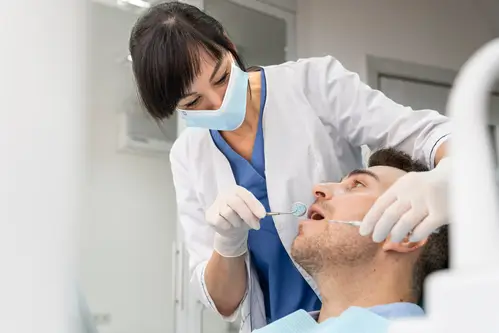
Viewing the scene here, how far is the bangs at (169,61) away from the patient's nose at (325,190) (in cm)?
28

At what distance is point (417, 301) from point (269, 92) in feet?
1.53

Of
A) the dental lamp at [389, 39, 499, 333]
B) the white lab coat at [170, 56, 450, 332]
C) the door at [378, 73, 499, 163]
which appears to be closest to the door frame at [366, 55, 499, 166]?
the door at [378, 73, 499, 163]

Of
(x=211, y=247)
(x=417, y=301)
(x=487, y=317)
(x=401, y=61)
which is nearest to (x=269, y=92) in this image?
(x=211, y=247)

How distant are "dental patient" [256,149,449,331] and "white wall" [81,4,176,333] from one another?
3.03 feet

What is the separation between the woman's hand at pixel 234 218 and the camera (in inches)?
35.7

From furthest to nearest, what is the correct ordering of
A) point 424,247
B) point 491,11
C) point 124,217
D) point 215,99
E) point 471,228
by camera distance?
point 124,217
point 491,11
point 215,99
point 424,247
point 471,228

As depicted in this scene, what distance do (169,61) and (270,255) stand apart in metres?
0.40

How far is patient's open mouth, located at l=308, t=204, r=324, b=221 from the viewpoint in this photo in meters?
0.96

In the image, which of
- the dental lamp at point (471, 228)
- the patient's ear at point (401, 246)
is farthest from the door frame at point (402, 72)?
the dental lamp at point (471, 228)

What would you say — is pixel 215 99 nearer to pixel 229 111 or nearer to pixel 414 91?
pixel 229 111

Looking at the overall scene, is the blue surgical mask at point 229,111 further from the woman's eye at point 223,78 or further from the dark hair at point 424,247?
the dark hair at point 424,247

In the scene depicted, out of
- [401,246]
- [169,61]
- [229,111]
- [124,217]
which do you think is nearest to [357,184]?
[401,246]

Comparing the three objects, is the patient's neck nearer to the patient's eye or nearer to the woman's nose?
the patient's eye

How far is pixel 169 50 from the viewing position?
3.20 feet
